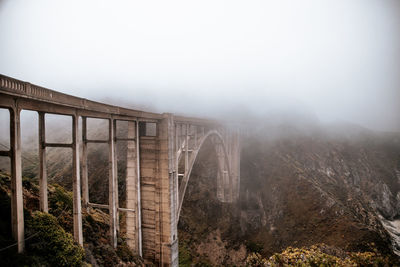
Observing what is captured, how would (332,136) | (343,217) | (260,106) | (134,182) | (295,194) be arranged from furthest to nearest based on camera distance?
1. (260,106)
2. (332,136)
3. (295,194)
4. (343,217)
5. (134,182)

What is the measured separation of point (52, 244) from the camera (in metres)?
8.91

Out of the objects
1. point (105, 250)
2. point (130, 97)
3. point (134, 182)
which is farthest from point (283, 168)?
point (130, 97)

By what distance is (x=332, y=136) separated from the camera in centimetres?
5878

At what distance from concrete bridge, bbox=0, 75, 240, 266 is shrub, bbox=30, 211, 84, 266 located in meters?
0.65

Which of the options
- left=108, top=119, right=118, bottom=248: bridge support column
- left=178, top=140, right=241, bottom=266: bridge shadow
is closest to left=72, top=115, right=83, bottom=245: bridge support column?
left=108, top=119, right=118, bottom=248: bridge support column

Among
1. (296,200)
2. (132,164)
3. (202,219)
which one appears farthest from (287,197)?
(132,164)

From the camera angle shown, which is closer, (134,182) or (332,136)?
(134,182)

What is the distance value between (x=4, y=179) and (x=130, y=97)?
9228cm

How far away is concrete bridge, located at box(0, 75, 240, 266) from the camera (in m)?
7.41

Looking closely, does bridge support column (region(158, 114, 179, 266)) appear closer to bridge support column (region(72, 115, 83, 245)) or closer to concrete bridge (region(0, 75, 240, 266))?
concrete bridge (region(0, 75, 240, 266))

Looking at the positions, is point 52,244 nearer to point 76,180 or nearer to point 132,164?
point 76,180

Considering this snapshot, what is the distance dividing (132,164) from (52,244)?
24.3ft

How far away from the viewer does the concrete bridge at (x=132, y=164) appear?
7.41m

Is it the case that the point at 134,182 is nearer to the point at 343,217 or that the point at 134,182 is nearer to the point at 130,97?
the point at 343,217
